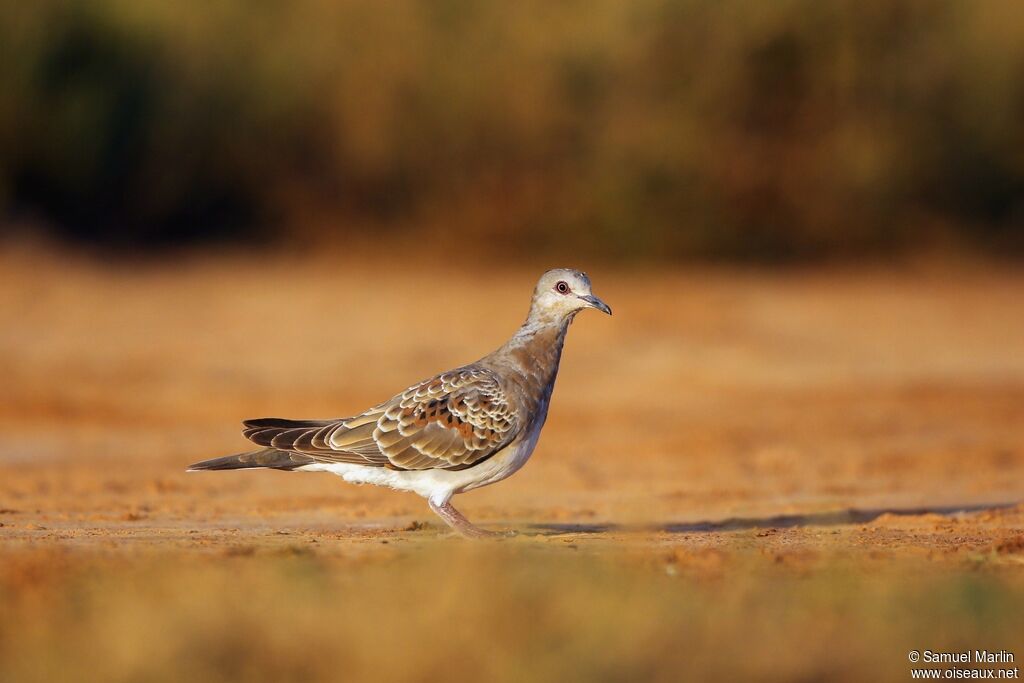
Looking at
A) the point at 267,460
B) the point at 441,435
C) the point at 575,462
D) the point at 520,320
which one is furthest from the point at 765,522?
the point at 520,320

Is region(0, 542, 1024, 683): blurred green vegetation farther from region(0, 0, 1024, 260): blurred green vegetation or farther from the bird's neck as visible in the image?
region(0, 0, 1024, 260): blurred green vegetation

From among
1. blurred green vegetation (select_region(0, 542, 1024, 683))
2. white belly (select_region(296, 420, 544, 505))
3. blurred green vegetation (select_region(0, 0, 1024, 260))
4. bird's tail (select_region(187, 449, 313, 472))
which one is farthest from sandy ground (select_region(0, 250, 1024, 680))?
blurred green vegetation (select_region(0, 0, 1024, 260))

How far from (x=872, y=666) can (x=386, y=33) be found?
664 inches

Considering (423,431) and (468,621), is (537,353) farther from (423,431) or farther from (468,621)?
A: (468,621)

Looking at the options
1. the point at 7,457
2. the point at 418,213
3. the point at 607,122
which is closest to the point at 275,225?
the point at 418,213

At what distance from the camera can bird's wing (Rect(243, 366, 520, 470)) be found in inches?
306

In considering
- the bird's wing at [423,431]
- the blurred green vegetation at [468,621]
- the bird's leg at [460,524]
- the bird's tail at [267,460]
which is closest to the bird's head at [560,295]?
the bird's wing at [423,431]

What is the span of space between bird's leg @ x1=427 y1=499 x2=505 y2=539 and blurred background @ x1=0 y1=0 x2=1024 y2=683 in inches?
7.7

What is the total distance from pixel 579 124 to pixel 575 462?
896 centimetres

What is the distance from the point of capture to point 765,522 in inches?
350

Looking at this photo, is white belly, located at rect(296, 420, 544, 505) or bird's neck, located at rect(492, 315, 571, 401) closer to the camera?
white belly, located at rect(296, 420, 544, 505)

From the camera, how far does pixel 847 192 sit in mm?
20453

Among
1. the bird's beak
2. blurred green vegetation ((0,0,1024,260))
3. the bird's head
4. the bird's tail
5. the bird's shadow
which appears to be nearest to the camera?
the bird's tail

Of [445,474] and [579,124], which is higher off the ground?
[579,124]
